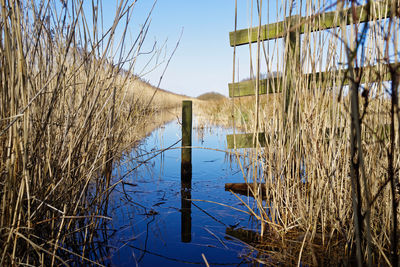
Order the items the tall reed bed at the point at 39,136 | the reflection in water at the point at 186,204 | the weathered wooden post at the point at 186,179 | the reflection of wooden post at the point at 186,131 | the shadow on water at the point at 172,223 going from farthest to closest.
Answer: the reflection of wooden post at the point at 186,131, the weathered wooden post at the point at 186,179, the reflection in water at the point at 186,204, the shadow on water at the point at 172,223, the tall reed bed at the point at 39,136

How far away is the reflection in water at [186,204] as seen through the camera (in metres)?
2.10

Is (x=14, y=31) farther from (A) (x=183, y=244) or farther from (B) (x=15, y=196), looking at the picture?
(A) (x=183, y=244)

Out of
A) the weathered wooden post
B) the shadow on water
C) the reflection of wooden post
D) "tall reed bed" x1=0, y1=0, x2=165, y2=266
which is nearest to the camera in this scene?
"tall reed bed" x1=0, y1=0, x2=165, y2=266

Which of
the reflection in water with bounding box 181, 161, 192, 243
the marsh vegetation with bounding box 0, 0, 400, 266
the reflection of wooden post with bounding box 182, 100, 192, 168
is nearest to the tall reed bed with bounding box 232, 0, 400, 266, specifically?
the marsh vegetation with bounding box 0, 0, 400, 266

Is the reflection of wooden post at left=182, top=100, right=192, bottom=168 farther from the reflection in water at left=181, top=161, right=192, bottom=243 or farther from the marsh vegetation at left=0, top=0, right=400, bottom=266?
the marsh vegetation at left=0, top=0, right=400, bottom=266

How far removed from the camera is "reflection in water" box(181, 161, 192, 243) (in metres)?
2.10

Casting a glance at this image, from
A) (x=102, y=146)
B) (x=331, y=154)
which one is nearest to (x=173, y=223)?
(x=102, y=146)

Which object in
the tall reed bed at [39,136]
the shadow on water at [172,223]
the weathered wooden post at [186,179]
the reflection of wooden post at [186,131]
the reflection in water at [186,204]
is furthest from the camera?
the reflection of wooden post at [186,131]

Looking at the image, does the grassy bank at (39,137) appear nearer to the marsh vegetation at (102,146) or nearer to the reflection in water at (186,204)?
the marsh vegetation at (102,146)

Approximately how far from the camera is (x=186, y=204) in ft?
8.84

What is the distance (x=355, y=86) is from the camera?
0.73 metres

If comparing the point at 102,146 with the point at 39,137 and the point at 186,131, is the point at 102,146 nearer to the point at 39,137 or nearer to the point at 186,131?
the point at 39,137

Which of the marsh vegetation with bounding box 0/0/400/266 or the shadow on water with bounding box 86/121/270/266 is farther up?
the marsh vegetation with bounding box 0/0/400/266

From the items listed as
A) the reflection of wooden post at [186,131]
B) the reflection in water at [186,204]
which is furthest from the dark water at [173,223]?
the reflection of wooden post at [186,131]
